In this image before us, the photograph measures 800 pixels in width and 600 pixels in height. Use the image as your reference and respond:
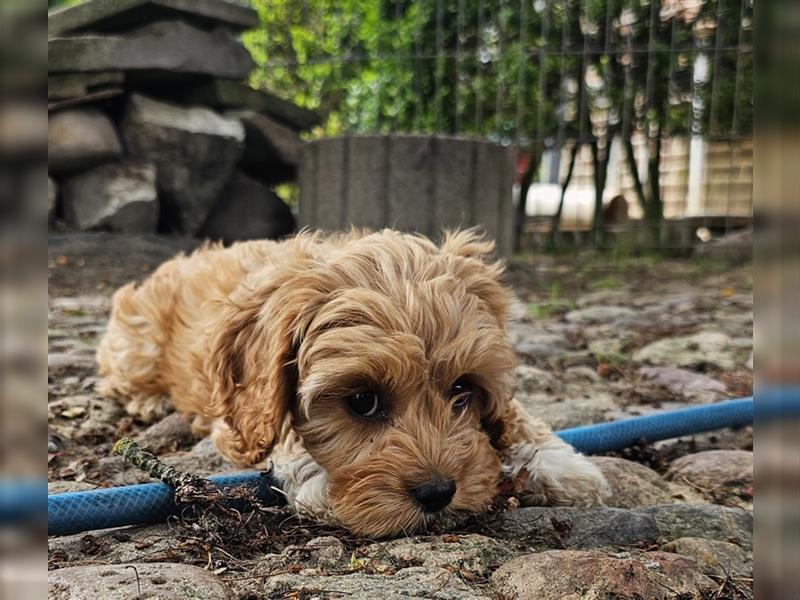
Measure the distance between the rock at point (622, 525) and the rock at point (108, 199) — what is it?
7.66 metres

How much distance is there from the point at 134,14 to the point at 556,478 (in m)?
8.72

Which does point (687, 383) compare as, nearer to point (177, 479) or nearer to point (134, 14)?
point (177, 479)

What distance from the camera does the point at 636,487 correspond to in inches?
145

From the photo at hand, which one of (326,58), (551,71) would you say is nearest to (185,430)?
(326,58)

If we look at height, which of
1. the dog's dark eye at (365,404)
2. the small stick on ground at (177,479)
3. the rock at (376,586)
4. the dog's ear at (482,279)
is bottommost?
the rock at (376,586)

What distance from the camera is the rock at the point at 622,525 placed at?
3010 millimetres

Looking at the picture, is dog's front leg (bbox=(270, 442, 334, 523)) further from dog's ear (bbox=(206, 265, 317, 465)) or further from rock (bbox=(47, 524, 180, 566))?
rock (bbox=(47, 524, 180, 566))

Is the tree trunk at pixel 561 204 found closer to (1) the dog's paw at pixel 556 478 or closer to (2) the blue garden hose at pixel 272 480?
(2) the blue garden hose at pixel 272 480

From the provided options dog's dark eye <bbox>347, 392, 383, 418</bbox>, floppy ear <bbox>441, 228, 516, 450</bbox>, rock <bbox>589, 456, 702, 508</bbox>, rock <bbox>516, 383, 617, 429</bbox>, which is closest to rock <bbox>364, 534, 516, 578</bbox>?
dog's dark eye <bbox>347, 392, 383, 418</bbox>

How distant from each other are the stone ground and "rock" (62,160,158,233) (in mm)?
2662

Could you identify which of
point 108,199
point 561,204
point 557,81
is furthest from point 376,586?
point 557,81

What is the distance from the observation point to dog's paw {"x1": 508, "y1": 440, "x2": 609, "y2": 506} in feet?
11.5

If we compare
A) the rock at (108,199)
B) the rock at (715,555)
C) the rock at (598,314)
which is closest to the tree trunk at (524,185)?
the rock at (598,314)

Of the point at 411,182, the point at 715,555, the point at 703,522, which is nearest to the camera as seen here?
the point at 715,555
